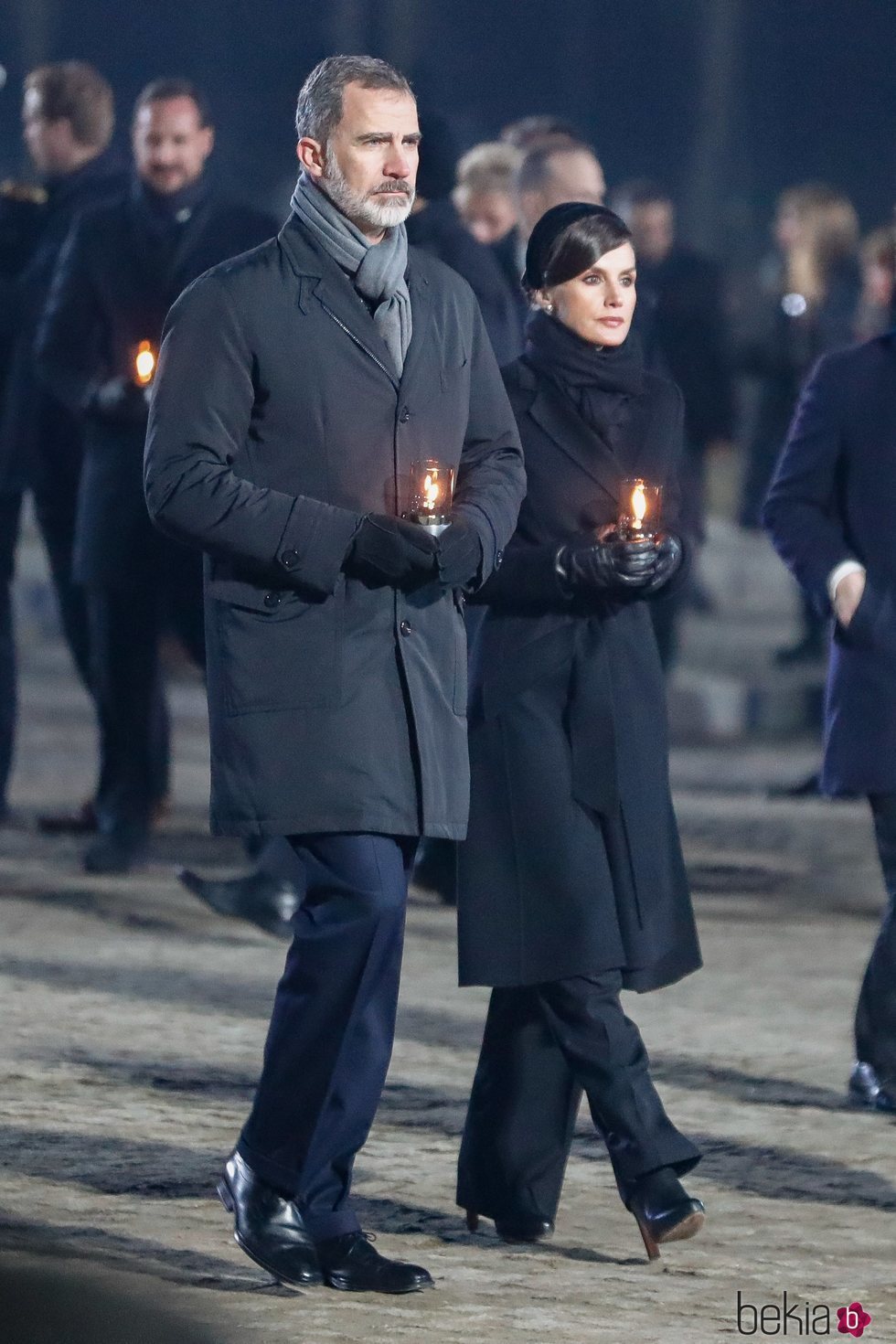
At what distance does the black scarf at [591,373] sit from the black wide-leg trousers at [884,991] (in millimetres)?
1301

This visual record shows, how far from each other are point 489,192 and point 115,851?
112 inches

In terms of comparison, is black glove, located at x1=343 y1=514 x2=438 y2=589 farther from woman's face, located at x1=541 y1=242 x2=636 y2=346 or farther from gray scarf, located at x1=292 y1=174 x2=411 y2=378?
woman's face, located at x1=541 y1=242 x2=636 y2=346

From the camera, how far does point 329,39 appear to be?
2806 cm

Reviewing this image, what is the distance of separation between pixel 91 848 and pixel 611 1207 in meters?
3.81

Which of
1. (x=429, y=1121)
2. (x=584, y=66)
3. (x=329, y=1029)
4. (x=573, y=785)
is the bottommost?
(x=429, y=1121)

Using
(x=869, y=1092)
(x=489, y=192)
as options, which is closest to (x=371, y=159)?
(x=869, y=1092)

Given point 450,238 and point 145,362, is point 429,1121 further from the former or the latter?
point 450,238

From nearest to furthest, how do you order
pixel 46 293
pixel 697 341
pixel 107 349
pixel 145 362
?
pixel 145 362 → pixel 107 349 → pixel 46 293 → pixel 697 341

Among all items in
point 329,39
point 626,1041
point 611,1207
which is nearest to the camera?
point 626,1041

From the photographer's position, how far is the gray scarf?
490 centimetres

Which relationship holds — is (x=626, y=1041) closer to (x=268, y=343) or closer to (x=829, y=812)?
(x=268, y=343)

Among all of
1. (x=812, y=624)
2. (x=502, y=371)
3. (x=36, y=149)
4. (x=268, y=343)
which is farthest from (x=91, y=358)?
(x=812, y=624)

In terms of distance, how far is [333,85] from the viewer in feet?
16.1

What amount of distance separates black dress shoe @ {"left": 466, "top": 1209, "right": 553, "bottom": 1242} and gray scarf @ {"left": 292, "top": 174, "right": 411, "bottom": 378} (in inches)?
58.0
